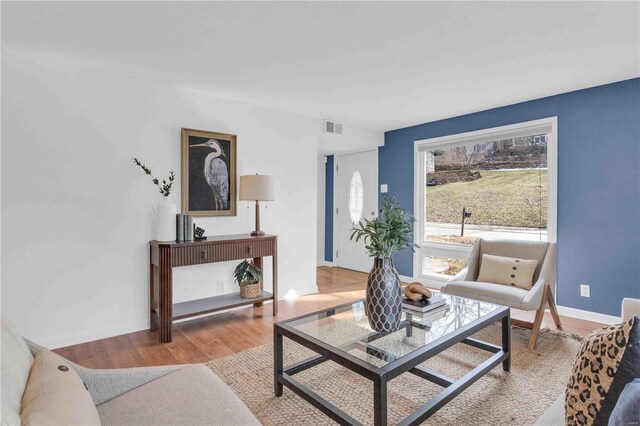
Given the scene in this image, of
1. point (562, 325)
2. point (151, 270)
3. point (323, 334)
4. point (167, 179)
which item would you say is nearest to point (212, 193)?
point (167, 179)

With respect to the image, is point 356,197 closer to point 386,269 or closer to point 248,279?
point 248,279

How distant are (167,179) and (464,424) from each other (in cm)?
297

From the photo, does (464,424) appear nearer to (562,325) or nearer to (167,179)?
(562,325)

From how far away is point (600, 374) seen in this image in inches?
35.8

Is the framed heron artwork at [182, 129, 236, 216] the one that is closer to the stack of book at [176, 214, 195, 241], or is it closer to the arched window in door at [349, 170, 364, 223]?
the stack of book at [176, 214, 195, 241]

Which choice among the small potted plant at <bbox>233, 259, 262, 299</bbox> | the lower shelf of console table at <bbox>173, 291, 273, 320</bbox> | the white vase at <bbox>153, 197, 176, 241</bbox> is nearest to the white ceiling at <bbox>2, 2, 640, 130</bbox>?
the white vase at <bbox>153, 197, 176, 241</bbox>

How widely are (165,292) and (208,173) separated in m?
1.23

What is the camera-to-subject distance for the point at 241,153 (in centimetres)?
370

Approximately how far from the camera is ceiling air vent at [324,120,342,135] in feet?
14.5

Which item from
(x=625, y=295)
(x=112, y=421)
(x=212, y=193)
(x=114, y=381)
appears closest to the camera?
(x=112, y=421)

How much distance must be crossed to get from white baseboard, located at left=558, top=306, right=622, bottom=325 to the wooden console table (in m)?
2.95

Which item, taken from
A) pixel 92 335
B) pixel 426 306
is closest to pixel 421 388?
pixel 426 306

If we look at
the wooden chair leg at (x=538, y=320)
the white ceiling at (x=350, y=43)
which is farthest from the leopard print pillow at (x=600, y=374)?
the wooden chair leg at (x=538, y=320)

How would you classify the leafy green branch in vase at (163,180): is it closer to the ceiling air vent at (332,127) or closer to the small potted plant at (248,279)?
the small potted plant at (248,279)
